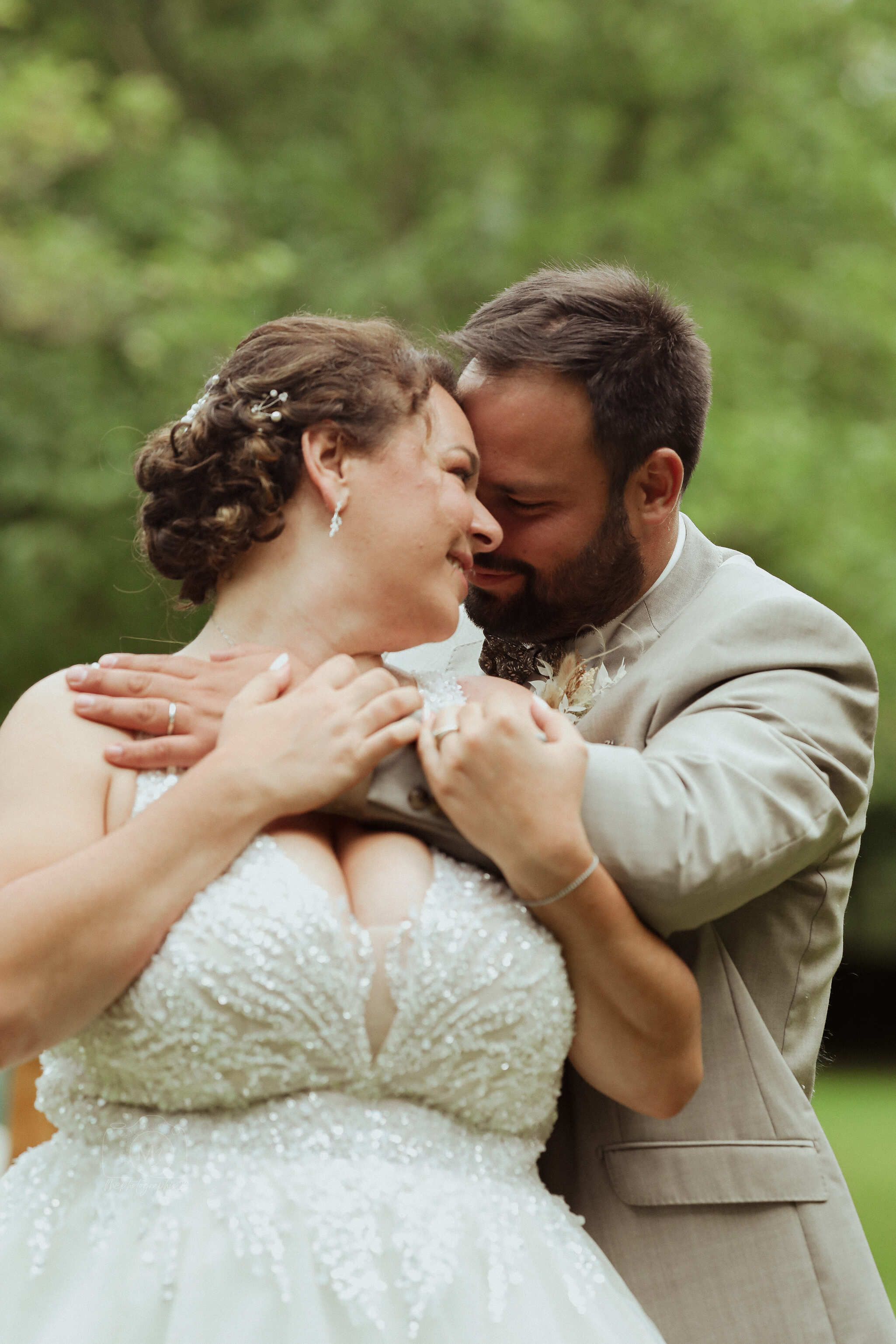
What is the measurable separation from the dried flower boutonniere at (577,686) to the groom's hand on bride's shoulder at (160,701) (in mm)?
725

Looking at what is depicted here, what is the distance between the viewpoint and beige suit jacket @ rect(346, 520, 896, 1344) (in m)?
2.49

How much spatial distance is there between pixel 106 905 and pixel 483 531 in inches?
49.1

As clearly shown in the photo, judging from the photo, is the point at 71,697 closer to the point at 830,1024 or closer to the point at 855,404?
the point at 855,404

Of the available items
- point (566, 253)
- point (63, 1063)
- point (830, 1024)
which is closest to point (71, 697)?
point (63, 1063)

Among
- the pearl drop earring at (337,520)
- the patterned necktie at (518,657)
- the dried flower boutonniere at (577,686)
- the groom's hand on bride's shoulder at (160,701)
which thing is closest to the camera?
the groom's hand on bride's shoulder at (160,701)

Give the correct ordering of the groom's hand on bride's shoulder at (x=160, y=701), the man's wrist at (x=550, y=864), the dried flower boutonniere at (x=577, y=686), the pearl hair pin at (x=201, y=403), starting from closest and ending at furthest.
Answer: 1. the man's wrist at (x=550, y=864)
2. the groom's hand on bride's shoulder at (x=160, y=701)
3. the pearl hair pin at (x=201, y=403)
4. the dried flower boutonniere at (x=577, y=686)

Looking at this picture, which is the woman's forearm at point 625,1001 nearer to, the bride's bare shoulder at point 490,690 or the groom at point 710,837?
the groom at point 710,837

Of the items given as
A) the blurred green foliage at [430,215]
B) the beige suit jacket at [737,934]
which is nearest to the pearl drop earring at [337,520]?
the beige suit jacket at [737,934]

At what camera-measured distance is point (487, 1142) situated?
2.53 metres

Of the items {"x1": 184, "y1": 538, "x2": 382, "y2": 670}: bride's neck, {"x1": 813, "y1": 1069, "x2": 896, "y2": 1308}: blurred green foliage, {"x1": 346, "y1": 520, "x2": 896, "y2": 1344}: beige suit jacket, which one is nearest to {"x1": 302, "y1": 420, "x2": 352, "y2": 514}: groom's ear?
{"x1": 184, "y1": 538, "x2": 382, "y2": 670}: bride's neck

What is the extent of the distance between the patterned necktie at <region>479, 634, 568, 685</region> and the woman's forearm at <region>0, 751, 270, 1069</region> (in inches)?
50.5

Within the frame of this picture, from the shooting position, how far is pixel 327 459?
9.52 ft

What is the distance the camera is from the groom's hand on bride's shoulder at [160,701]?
2598 mm

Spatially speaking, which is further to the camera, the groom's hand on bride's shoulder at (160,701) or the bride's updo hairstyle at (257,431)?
the bride's updo hairstyle at (257,431)
